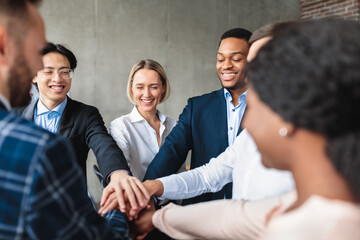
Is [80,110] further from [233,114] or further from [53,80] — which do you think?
[233,114]

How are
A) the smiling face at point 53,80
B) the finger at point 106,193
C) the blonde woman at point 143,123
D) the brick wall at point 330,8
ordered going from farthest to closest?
the brick wall at point 330,8 → the blonde woman at point 143,123 → the smiling face at point 53,80 → the finger at point 106,193

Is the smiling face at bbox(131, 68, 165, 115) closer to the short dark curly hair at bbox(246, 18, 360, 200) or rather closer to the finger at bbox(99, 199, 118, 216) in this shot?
the finger at bbox(99, 199, 118, 216)

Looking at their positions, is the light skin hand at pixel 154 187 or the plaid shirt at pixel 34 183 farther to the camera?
the light skin hand at pixel 154 187

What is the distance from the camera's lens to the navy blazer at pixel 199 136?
6.70 feet

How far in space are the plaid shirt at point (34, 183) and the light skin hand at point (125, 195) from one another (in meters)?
0.68

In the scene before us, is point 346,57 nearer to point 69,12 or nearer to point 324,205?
point 324,205

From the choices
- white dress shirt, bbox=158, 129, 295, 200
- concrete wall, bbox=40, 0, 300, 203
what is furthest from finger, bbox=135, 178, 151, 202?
concrete wall, bbox=40, 0, 300, 203

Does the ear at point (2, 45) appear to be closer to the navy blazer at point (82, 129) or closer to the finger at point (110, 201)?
the finger at point (110, 201)

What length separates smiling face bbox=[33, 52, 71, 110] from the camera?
7.58 ft

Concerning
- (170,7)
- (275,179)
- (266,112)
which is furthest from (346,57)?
(170,7)

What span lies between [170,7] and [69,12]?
A: 5.15ft

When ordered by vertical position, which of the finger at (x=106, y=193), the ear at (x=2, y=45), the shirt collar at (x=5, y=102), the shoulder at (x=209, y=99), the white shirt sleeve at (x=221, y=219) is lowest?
the finger at (x=106, y=193)

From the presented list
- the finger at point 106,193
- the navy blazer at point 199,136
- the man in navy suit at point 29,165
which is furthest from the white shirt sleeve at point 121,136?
the man in navy suit at point 29,165

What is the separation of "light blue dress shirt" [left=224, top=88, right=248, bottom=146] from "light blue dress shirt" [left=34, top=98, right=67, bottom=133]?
3.68 ft
